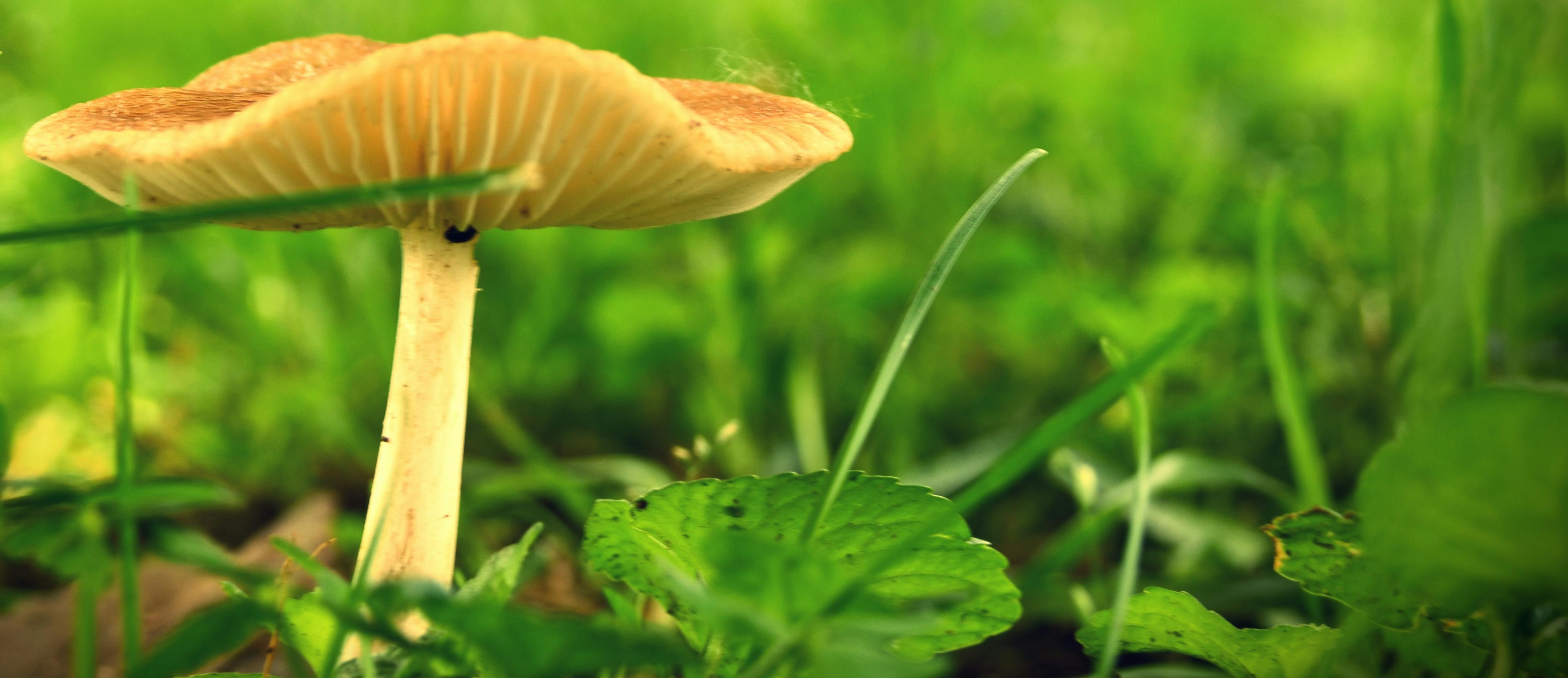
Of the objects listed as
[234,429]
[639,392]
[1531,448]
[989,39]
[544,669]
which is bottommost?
[234,429]

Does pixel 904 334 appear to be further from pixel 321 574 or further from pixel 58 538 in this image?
pixel 58 538

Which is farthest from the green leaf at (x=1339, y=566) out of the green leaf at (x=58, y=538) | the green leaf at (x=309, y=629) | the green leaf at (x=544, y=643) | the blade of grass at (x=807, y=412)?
the green leaf at (x=58, y=538)

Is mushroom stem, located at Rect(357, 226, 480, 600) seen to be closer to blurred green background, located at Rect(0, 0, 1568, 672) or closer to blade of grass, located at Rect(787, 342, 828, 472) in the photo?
blurred green background, located at Rect(0, 0, 1568, 672)

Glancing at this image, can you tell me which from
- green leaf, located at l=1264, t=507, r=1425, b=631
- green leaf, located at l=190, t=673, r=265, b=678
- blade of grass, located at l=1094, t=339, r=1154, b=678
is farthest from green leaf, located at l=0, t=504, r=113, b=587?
green leaf, located at l=1264, t=507, r=1425, b=631

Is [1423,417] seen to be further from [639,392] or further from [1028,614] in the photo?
[639,392]

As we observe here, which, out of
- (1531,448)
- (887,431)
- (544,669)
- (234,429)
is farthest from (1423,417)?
(234,429)

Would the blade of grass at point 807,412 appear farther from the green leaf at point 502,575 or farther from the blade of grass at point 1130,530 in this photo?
the green leaf at point 502,575

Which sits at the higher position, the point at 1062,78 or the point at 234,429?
the point at 1062,78

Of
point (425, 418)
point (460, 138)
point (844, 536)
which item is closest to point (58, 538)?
point (425, 418)
